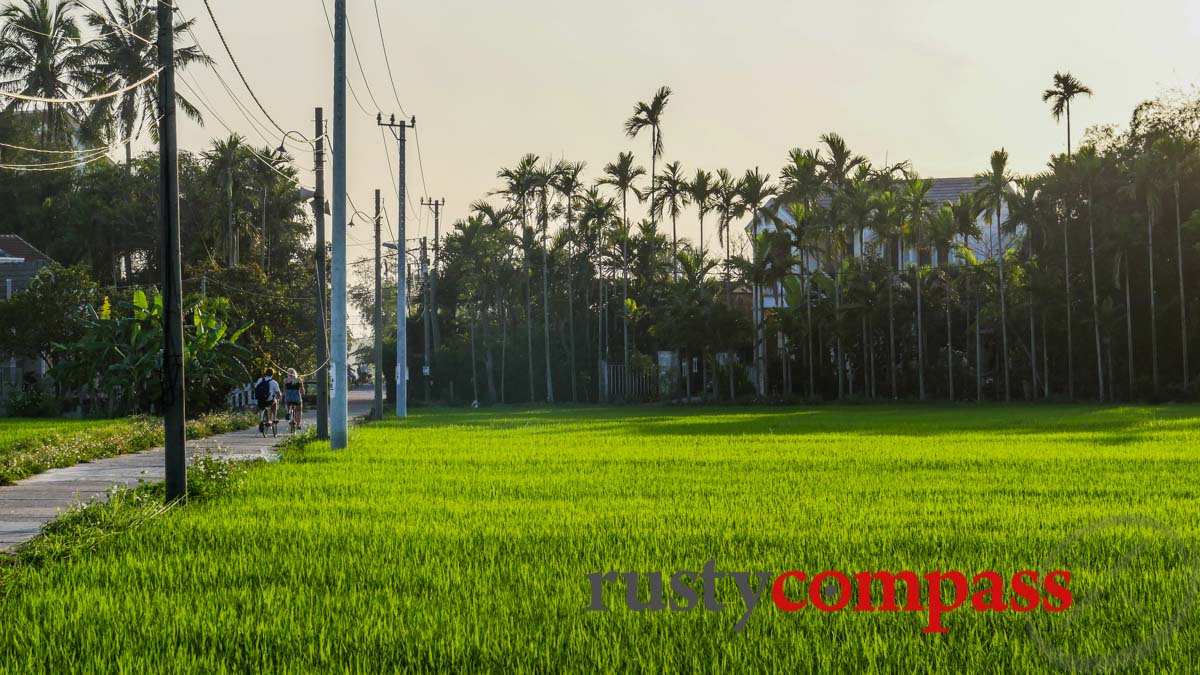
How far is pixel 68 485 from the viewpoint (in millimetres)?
18906

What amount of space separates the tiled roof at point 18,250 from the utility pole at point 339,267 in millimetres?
34724

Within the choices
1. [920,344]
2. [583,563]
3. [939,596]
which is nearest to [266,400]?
[583,563]

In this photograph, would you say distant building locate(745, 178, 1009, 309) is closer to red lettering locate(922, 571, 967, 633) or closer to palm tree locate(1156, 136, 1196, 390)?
palm tree locate(1156, 136, 1196, 390)

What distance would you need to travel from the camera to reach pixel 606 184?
6569cm

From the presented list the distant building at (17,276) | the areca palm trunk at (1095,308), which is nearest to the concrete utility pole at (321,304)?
the distant building at (17,276)

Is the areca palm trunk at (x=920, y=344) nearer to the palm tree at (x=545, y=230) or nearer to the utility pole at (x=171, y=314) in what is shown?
the palm tree at (x=545, y=230)

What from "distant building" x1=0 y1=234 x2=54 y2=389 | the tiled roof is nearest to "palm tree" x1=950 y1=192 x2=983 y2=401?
"distant building" x1=0 y1=234 x2=54 y2=389

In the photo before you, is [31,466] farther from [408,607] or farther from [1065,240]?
[1065,240]

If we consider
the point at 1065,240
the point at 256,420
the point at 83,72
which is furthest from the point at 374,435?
the point at 83,72

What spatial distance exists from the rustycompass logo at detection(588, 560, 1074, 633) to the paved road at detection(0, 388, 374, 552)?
6.03 metres

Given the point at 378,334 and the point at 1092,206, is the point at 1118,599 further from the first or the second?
the point at 1092,206

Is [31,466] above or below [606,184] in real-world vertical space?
below

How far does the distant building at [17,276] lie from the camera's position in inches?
2199

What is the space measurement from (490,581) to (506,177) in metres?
59.0
